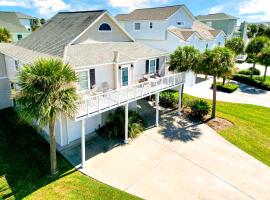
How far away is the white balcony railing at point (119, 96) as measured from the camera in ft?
46.3

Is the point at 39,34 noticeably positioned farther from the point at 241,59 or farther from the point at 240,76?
the point at 241,59

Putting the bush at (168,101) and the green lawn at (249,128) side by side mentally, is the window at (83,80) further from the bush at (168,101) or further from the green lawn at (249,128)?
the green lawn at (249,128)

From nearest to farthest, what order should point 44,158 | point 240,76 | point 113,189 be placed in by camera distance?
point 113,189, point 44,158, point 240,76

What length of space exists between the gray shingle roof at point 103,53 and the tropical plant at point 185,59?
6.90 ft

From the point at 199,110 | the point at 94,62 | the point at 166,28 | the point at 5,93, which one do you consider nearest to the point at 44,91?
the point at 94,62

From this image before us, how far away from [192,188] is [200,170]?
6.28ft

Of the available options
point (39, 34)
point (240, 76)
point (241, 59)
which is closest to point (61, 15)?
point (39, 34)

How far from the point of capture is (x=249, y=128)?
823 inches

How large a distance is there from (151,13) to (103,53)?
1825 centimetres

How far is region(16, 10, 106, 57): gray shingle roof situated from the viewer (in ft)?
60.9

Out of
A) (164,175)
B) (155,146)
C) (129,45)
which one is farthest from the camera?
(129,45)

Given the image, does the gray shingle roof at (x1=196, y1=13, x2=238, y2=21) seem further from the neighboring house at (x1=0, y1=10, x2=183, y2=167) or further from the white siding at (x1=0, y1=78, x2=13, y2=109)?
the white siding at (x1=0, y1=78, x2=13, y2=109)

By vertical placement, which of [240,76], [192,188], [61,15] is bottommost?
[192,188]

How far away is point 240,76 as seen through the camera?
37.5 metres
